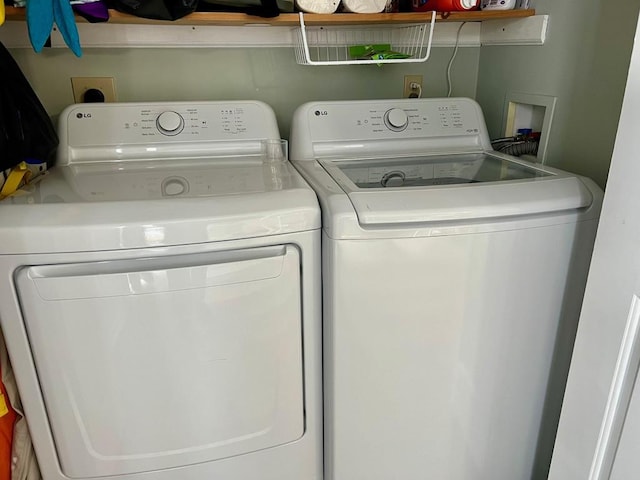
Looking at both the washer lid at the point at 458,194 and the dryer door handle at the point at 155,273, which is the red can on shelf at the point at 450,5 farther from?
the dryer door handle at the point at 155,273

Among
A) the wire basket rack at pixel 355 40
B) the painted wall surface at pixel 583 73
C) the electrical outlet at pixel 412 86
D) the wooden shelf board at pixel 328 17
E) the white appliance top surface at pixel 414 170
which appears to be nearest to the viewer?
the white appliance top surface at pixel 414 170

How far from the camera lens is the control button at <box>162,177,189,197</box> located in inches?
41.6

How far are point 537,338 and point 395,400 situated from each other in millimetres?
373

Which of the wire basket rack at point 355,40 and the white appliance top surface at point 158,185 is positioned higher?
the wire basket rack at point 355,40

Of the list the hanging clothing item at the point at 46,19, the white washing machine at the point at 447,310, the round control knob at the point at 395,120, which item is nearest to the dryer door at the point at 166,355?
the white washing machine at the point at 447,310

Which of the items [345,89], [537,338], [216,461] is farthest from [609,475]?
[345,89]

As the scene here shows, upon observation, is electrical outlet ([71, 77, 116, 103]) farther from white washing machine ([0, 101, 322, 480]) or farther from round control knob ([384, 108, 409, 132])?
round control knob ([384, 108, 409, 132])

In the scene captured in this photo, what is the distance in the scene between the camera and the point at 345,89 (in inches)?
68.2

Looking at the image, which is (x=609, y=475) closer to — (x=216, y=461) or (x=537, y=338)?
(x=537, y=338)

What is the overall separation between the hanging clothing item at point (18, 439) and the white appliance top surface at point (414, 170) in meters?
0.76

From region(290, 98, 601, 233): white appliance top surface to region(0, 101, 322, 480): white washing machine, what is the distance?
12 cm

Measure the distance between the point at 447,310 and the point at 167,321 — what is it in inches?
23.9

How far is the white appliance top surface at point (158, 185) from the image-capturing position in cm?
90

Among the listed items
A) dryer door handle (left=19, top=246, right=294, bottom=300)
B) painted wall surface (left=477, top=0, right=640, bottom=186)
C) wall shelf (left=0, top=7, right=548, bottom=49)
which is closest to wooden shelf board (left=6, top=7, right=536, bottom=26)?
wall shelf (left=0, top=7, right=548, bottom=49)
